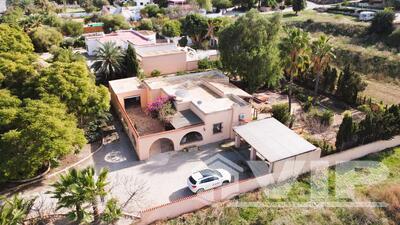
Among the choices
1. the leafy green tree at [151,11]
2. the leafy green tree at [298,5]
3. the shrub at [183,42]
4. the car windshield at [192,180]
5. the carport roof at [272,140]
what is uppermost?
the leafy green tree at [298,5]

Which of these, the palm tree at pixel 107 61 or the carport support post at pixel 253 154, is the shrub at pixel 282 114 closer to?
the carport support post at pixel 253 154

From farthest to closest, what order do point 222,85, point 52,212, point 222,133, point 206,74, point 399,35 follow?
point 399,35, point 206,74, point 222,85, point 222,133, point 52,212

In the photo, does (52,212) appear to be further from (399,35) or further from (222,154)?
(399,35)

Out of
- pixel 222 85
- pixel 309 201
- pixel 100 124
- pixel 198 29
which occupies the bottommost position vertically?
pixel 309 201

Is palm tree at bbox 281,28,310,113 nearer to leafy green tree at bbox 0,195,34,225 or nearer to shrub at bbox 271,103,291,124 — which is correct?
shrub at bbox 271,103,291,124

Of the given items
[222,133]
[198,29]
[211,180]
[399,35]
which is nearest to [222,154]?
[222,133]

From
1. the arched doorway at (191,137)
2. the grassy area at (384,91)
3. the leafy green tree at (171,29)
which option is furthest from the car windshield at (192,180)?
the leafy green tree at (171,29)

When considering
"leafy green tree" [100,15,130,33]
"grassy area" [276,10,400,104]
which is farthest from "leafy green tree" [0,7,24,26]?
"grassy area" [276,10,400,104]
